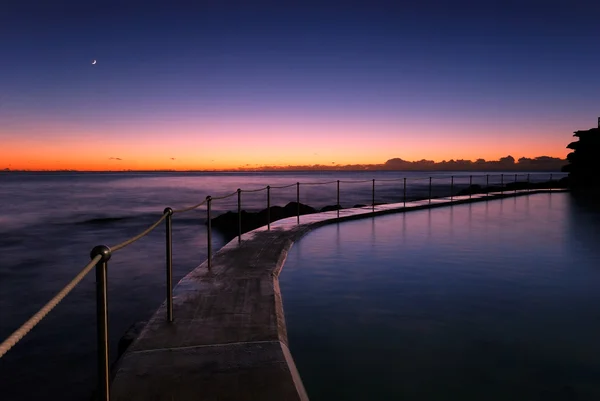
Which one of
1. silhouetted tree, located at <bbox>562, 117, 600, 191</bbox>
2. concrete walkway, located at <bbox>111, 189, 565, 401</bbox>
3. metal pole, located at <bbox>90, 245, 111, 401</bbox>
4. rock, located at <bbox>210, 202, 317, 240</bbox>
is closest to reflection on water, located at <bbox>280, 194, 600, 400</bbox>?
concrete walkway, located at <bbox>111, 189, 565, 401</bbox>

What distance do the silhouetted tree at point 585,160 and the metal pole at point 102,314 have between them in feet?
130

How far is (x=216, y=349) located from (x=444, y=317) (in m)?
2.89

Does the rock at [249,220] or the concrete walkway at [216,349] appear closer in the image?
the concrete walkway at [216,349]

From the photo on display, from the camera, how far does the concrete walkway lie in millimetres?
3061

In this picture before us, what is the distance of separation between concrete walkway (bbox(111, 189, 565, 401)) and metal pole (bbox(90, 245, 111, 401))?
68 centimetres

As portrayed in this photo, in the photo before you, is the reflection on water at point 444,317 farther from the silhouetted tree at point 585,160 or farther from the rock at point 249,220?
the silhouetted tree at point 585,160

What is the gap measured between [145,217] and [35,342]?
22.3 m

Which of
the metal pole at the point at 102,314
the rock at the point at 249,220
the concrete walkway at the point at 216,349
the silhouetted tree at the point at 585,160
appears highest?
the silhouetted tree at the point at 585,160

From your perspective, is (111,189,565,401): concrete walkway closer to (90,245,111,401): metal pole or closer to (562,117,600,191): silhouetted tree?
(90,245,111,401): metal pole

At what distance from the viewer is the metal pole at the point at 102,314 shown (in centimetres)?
221

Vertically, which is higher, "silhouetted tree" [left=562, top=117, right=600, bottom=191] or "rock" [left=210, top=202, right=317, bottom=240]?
"silhouetted tree" [left=562, top=117, right=600, bottom=191]

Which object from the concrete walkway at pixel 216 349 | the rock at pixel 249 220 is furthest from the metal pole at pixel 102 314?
the rock at pixel 249 220

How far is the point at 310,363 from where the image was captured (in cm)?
399

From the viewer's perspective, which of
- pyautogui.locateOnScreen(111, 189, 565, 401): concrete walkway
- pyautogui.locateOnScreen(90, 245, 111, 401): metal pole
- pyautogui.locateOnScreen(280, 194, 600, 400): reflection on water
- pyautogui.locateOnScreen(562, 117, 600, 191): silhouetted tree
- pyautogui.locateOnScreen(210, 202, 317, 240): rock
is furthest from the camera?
pyautogui.locateOnScreen(562, 117, 600, 191): silhouetted tree
